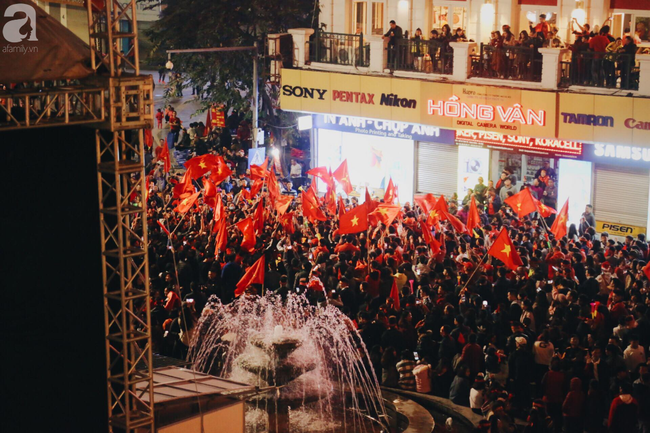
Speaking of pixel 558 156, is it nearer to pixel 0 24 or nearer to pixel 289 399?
pixel 289 399

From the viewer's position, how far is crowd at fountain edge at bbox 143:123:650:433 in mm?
14352

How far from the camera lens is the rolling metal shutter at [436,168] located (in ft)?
97.5

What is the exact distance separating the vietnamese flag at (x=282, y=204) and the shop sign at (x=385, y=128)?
8.13 meters

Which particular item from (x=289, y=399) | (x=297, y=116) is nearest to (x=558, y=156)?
(x=297, y=116)

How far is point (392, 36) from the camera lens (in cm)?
2922

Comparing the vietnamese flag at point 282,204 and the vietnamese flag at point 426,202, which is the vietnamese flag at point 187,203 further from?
the vietnamese flag at point 426,202

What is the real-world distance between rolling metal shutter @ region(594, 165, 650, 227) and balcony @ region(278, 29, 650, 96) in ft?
6.67

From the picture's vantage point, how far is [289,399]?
15.5 meters

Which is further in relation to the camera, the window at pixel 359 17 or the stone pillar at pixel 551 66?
the window at pixel 359 17

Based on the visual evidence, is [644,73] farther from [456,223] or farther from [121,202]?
[121,202]

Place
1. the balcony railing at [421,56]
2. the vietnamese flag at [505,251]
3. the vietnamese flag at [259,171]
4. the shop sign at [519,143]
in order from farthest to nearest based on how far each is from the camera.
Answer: the balcony railing at [421,56] → the shop sign at [519,143] → the vietnamese flag at [259,171] → the vietnamese flag at [505,251]

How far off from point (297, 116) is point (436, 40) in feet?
25.2

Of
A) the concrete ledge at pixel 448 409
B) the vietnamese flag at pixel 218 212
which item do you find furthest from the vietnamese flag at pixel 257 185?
the concrete ledge at pixel 448 409

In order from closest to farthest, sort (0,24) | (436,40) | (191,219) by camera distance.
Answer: (0,24)
(191,219)
(436,40)
